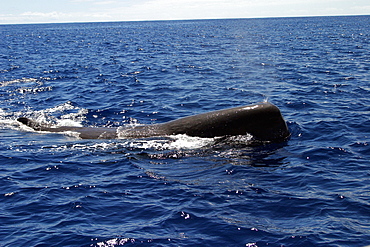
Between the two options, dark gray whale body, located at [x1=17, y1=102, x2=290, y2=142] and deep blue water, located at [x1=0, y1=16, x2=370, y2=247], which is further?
dark gray whale body, located at [x1=17, y1=102, x2=290, y2=142]

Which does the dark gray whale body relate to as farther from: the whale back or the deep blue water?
the deep blue water

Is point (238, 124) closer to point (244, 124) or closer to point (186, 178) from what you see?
point (244, 124)

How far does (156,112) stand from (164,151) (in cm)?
640

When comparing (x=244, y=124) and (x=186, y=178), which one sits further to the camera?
(x=244, y=124)

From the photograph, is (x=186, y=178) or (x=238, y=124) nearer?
(x=186, y=178)

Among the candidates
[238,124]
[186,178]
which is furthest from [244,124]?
[186,178]

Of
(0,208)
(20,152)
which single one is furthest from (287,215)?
(20,152)

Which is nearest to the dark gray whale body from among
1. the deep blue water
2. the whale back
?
the whale back

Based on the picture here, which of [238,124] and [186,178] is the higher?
[238,124]

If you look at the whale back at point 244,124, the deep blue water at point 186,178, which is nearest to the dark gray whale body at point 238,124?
the whale back at point 244,124

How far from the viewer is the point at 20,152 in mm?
12883

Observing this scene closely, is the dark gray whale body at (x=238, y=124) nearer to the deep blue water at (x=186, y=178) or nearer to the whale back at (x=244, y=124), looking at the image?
the whale back at (x=244, y=124)

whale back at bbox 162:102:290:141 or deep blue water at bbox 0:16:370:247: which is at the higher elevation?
whale back at bbox 162:102:290:141

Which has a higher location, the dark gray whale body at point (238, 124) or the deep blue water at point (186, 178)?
the dark gray whale body at point (238, 124)
